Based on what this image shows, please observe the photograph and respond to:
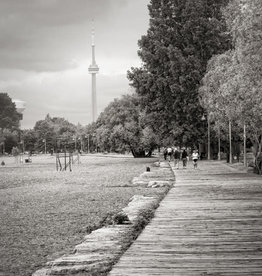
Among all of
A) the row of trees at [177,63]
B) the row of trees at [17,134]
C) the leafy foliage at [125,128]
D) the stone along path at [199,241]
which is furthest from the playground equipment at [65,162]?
the row of trees at [17,134]

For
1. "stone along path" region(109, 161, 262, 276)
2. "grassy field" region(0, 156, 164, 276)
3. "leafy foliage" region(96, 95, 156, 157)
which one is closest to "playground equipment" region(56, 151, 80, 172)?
"leafy foliage" region(96, 95, 156, 157)

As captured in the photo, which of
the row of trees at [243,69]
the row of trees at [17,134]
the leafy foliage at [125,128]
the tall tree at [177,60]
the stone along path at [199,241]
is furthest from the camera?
the row of trees at [17,134]

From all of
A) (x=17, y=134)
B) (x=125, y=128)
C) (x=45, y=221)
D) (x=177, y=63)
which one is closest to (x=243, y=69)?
(x=45, y=221)

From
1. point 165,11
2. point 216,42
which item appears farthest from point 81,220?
point 165,11

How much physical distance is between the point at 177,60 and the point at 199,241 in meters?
47.7

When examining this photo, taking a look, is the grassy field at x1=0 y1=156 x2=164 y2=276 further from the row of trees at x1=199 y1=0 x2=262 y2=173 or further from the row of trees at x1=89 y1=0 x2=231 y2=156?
the row of trees at x1=89 y1=0 x2=231 y2=156

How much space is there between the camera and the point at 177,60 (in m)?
56.9

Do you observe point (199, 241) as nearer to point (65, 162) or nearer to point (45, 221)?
point (45, 221)

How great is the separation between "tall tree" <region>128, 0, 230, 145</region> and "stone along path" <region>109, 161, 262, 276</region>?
39.2 meters

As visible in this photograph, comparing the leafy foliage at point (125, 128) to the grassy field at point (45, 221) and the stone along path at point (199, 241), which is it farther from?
the stone along path at point (199, 241)

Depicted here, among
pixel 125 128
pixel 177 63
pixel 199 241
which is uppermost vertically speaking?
pixel 177 63

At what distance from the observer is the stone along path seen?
25.7 feet

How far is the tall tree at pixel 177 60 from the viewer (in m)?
56.6

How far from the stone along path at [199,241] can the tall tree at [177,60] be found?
129ft
